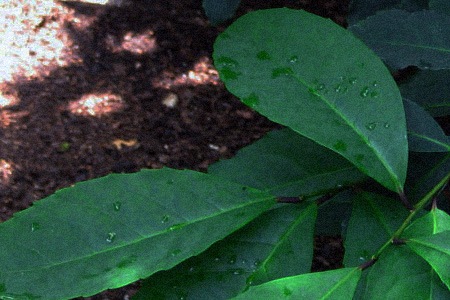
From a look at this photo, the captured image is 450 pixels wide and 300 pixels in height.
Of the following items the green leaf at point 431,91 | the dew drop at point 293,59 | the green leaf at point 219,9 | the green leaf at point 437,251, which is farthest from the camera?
the green leaf at point 219,9

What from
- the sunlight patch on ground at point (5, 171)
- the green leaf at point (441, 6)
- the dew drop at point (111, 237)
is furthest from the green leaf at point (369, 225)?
the sunlight patch on ground at point (5, 171)

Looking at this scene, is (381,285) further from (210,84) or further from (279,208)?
(210,84)

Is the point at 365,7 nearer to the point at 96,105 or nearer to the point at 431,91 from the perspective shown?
the point at 431,91

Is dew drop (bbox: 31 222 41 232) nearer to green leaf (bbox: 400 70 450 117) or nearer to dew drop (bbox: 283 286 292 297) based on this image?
dew drop (bbox: 283 286 292 297)

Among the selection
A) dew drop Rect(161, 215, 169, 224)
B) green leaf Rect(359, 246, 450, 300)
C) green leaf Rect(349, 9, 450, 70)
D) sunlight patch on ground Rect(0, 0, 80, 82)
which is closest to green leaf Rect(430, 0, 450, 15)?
green leaf Rect(349, 9, 450, 70)

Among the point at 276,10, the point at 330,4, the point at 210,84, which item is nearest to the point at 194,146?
the point at 210,84

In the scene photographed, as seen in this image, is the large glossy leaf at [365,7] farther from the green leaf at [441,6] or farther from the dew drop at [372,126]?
the dew drop at [372,126]
